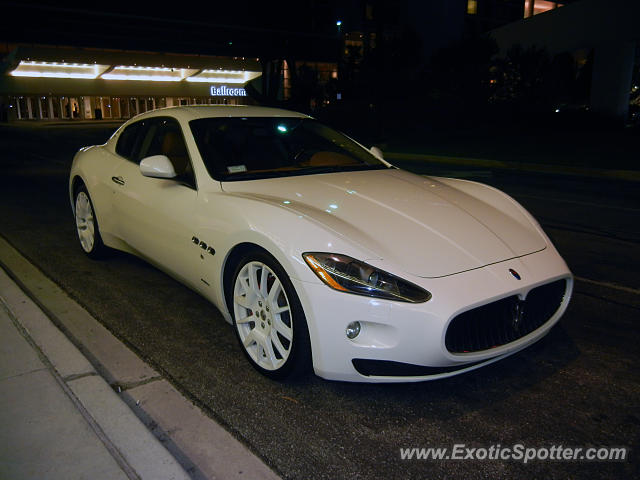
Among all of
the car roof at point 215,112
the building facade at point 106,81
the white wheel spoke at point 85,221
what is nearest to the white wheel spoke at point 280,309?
the car roof at point 215,112

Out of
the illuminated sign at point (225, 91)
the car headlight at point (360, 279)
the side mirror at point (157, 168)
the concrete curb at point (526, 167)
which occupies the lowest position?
the concrete curb at point (526, 167)

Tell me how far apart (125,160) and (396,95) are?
2605 cm

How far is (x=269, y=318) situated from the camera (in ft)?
10.6

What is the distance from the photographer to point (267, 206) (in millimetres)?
3320

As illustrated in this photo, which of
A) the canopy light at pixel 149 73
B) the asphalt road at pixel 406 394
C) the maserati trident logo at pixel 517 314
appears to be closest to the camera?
the asphalt road at pixel 406 394

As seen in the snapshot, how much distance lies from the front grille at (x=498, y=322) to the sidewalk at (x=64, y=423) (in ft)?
4.71

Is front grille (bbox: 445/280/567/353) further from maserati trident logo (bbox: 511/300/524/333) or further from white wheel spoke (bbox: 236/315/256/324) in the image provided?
white wheel spoke (bbox: 236/315/256/324)

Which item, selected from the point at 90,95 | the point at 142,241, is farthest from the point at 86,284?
the point at 90,95

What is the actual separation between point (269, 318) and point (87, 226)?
3.18 m

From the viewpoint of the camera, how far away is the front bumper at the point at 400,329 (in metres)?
2.72

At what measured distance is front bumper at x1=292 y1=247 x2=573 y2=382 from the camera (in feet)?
8.93

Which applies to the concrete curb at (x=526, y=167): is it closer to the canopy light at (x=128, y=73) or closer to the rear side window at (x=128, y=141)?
the rear side window at (x=128, y=141)

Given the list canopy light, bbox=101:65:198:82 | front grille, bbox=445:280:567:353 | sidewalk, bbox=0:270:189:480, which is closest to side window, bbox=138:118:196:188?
sidewalk, bbox=0:270:189:480

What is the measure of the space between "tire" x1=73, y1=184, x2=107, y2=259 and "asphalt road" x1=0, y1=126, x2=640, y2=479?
0.78 ft
